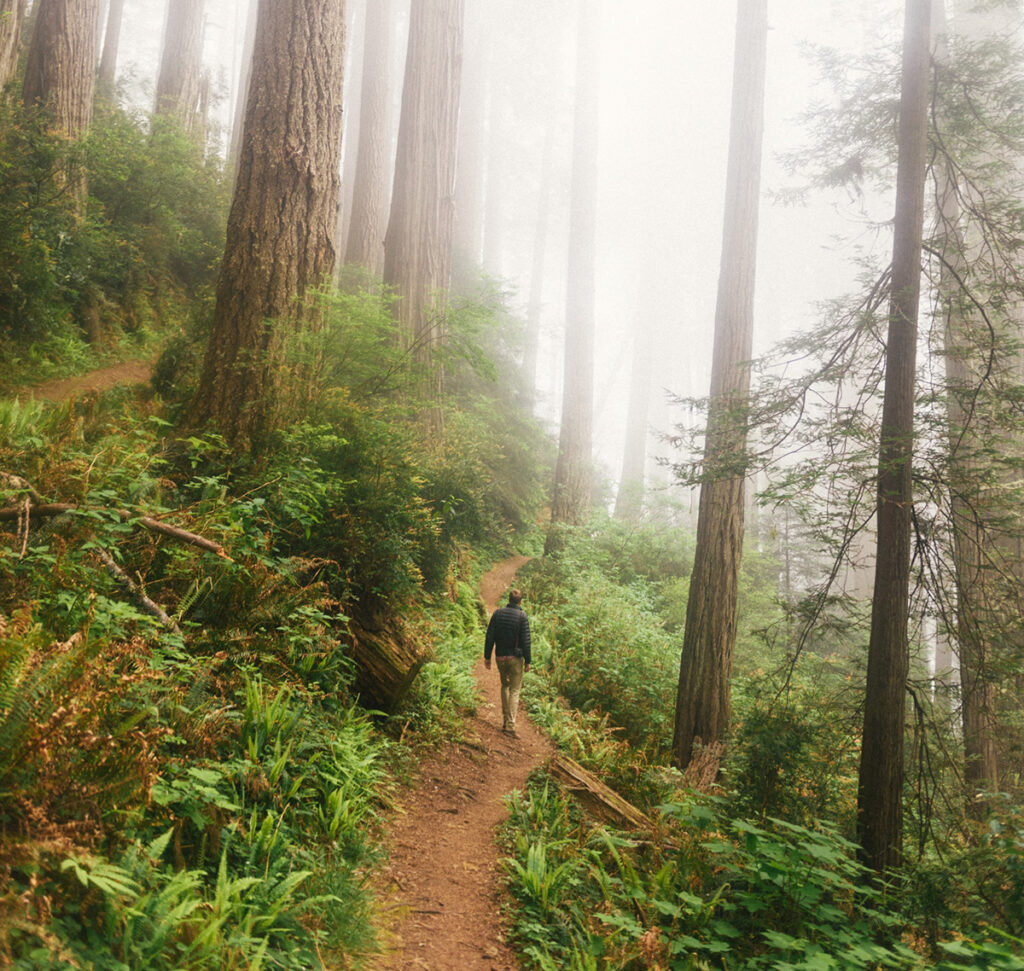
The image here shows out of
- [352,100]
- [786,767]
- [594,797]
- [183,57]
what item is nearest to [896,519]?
[786,767]

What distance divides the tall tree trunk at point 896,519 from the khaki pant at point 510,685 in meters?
3.60

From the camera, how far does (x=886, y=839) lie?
461cm

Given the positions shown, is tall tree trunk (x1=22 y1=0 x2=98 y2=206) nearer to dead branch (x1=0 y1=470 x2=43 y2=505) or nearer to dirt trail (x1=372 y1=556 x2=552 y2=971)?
dead branch (x1=0 y1=470 x2=43 y2=505)

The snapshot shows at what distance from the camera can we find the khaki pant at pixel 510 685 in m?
7.22

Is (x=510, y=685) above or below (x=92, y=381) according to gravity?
below

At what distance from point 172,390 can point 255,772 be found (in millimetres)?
4656

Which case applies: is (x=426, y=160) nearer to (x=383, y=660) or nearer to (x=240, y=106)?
(x=383, y=660)

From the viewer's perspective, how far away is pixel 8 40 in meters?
9.07

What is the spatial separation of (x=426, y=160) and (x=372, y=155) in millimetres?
3692

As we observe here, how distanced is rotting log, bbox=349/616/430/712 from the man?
1938mm

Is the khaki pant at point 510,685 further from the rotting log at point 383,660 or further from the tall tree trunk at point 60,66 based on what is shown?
the tall tree trunk at point 60,66

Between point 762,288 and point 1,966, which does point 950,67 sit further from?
point 762,288

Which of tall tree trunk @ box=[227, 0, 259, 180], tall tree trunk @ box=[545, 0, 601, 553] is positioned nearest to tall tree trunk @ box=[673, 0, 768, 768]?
tall tree trunk @ box=[227, 0, 259, 180]

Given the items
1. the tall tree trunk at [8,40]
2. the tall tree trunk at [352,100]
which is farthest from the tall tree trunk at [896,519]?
the tall tree trunk at [352,100]
